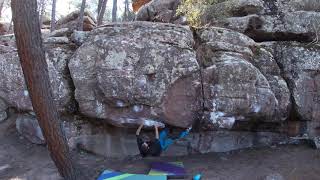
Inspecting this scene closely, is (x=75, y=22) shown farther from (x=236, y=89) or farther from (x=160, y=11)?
(x=236, y=89)

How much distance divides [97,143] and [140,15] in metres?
8.12

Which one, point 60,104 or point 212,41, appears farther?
point 212,41

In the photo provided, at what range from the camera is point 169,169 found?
7.26 metres

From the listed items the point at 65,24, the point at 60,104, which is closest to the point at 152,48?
the point at 60,104

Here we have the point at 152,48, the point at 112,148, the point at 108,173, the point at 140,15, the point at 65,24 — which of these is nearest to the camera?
the point at 108,173

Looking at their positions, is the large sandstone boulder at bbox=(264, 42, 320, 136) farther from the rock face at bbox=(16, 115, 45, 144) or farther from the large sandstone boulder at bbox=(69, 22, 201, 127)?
the rock face at bbox=(16, 115, 45, 144)

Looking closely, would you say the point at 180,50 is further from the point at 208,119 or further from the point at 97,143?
the point at 97,143

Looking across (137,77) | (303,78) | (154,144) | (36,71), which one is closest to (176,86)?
(137,77)

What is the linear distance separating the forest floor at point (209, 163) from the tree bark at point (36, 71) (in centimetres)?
104

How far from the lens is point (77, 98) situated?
7.68 metres

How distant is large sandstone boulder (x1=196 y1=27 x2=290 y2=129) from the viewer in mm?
7707

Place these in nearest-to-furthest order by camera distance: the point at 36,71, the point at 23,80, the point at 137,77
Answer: the point at 36,71
the point at 137,77
the point at 23,80

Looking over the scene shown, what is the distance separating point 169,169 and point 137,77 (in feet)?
6.30

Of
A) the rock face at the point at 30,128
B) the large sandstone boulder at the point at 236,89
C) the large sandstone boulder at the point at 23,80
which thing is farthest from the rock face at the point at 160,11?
the rock face at the point at 30,128
